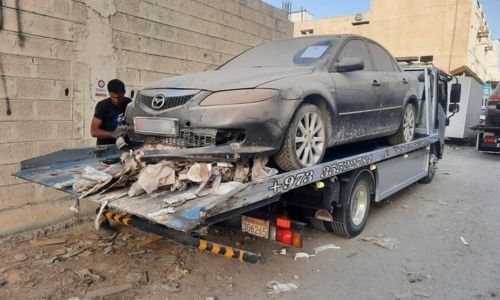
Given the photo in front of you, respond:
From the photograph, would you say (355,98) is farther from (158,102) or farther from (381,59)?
(158,102)

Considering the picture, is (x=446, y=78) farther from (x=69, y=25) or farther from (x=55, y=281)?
(x=55, y=281)

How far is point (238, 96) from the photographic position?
127 inches

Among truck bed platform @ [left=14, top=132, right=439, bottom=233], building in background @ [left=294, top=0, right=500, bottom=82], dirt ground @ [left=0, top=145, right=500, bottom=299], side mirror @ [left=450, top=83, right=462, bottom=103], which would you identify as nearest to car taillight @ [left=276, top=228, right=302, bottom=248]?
dirt ground @ [left=0, top=145, right=500, bottom=299]

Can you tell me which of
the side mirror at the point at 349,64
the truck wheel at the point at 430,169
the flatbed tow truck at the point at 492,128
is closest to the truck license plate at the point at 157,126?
the side mirror at the point at 349,64

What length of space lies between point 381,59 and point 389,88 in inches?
19.8

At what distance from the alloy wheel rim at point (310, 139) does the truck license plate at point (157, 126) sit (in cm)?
109

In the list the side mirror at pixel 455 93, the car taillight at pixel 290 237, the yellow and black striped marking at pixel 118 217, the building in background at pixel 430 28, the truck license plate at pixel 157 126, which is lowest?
the car taillight at pixel 290 237

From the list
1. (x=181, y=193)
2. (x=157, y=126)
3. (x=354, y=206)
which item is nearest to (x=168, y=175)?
(x=181, y=193)

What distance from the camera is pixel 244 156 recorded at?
3.13 m

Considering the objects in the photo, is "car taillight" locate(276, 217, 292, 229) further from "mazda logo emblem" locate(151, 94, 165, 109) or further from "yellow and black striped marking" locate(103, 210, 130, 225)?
"mazda logo emblem" locate(151, 94, 165, 109)

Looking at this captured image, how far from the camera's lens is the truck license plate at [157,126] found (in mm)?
3324

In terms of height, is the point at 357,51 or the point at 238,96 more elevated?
the point at 357,51

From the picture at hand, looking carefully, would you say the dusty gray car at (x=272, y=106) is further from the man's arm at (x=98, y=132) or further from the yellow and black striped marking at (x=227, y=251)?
the man's arm at (x=98, y=132)

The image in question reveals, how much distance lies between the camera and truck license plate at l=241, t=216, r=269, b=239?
12.1 feet
